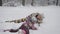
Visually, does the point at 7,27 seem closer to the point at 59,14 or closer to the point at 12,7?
the point at 12,7

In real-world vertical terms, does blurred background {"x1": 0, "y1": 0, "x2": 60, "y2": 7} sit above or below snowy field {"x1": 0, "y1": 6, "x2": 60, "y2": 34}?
above

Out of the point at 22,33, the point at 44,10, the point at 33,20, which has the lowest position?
the point at 22,33

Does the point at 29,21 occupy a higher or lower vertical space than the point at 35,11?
lower

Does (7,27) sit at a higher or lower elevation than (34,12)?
lower

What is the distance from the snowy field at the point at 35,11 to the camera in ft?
3.51

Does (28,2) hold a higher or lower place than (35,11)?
higher

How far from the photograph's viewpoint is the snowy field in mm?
1068

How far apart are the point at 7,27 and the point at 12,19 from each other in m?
0.11

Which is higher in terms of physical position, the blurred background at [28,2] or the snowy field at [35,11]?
the blurred background at [28,2]

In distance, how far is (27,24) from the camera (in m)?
1.08

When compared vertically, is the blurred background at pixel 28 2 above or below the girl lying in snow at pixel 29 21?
above

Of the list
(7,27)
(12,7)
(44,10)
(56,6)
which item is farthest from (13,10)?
(56,6)

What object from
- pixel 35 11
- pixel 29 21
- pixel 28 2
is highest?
pixel 28 2

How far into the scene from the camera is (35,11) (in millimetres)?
1077
